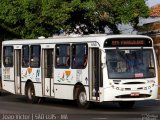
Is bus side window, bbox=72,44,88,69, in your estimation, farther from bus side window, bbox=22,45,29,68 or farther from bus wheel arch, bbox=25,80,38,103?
bus side window, bbox=22,45,29,68

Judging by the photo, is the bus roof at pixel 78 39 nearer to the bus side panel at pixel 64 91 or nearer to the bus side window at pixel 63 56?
the bus side window at pixel 63 56

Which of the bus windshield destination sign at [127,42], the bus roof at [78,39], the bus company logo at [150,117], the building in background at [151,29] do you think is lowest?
the bus company logo at [150,117]

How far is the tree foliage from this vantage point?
31969 millimetres

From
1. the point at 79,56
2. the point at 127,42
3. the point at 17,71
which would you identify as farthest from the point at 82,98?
the point at 17,71

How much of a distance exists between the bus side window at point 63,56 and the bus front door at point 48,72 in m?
0.58

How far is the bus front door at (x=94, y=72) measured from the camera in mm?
21266

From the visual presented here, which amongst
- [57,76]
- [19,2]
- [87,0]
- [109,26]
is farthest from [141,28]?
[57,76]

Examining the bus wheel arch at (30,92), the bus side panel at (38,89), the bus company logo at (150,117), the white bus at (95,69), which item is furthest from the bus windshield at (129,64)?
the bus wheel arch at (30,92)

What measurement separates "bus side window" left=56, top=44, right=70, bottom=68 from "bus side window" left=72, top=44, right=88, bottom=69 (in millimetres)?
448

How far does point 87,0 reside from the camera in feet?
108

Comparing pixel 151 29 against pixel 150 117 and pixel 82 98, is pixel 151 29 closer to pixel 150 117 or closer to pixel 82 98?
pixel 82 98

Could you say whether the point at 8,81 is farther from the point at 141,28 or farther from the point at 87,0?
the point at 141,28

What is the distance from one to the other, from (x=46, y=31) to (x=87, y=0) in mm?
2934

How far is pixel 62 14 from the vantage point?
31.6m
